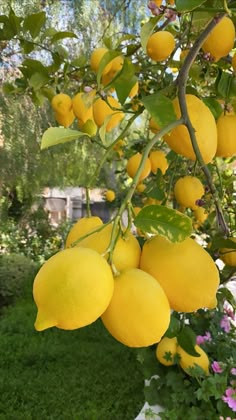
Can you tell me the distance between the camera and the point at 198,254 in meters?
0.39

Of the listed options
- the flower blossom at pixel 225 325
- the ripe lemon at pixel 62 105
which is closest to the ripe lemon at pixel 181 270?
the ripe lemon at pixel 62 105

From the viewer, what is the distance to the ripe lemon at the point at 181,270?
1.25 ft

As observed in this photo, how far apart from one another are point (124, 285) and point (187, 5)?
26cm

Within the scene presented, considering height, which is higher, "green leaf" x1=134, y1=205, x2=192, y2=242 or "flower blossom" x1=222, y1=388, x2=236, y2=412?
"green leaf" x1=134, y1=205, x2=192, y2=242

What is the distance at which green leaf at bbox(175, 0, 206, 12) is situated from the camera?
435mm

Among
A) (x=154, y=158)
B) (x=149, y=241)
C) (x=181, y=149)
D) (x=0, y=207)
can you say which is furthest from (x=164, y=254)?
(x=0, y=207)

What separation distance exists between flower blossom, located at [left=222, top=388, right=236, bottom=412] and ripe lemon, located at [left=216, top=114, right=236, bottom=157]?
3.40 feet

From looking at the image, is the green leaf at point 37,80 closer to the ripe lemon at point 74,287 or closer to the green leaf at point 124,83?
the green leaf at point 124,83

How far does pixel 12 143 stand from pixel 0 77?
441 mm

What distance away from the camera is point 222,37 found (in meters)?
0.57

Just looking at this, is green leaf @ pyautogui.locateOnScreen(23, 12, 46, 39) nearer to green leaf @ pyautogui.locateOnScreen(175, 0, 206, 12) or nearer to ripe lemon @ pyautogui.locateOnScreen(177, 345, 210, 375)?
green leaf @ pyautogui.locateOnScreen(175, 0, 206, 12)

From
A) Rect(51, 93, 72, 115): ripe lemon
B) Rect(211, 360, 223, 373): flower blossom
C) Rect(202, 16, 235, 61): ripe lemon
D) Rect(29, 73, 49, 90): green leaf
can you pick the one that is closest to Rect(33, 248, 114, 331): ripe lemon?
Rect(202, 16, 235, 61): ripe lemon

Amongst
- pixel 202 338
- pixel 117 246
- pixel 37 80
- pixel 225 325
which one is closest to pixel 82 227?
pixel 117 246

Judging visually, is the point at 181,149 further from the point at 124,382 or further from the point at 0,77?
the point at 124,382
